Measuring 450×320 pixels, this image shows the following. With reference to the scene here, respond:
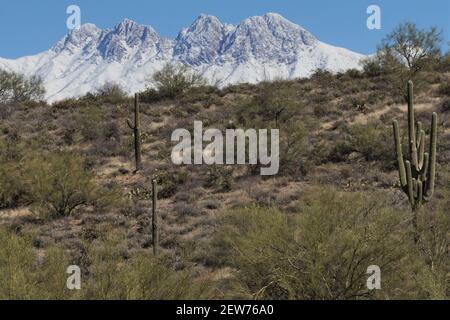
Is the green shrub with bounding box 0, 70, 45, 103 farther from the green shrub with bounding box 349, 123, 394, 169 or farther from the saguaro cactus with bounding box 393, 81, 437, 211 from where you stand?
the saguaro cactus with bounding box 393, 81, 437, 211

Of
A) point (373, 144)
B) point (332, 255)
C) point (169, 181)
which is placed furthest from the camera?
point (373, 144)

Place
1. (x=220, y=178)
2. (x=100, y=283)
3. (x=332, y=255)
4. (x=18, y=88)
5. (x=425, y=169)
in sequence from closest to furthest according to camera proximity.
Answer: (x=100, y=283) → (x=332, y=255) → (x=425, y=169) → (x=220, y=178) → (x=18, y=88)

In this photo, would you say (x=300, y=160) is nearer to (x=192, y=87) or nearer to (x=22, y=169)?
(x=22, y=169)

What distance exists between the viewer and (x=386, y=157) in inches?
712

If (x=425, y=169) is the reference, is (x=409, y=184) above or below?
below

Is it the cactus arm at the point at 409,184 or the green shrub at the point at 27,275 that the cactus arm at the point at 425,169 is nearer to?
the cactus arm at the point at 409,184

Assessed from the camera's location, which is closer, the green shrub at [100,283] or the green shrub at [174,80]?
the green shrub at [100,283]

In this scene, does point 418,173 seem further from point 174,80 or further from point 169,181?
point 174,80

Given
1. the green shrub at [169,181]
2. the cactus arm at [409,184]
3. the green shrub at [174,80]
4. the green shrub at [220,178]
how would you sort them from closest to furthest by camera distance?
the cactus arm at [409,184], the green shrub at [169,181], the green shrub at [220,178], the green shrub at [174,80]

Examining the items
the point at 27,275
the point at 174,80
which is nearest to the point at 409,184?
the point at 27,275

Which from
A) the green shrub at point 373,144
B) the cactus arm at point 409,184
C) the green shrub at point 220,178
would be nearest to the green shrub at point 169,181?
the green shrub at point 220,178

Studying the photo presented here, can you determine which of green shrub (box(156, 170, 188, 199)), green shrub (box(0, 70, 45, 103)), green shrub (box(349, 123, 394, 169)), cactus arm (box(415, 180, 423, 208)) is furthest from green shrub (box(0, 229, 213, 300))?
green shrub (box(0, 70, 45, 103))

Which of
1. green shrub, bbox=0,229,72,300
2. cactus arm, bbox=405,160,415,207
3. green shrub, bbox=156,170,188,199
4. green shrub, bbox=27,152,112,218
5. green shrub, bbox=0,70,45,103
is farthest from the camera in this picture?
green shrub, bbox=0,70,45,103

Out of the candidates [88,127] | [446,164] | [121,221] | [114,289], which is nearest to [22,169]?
[121,221]
